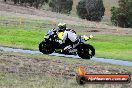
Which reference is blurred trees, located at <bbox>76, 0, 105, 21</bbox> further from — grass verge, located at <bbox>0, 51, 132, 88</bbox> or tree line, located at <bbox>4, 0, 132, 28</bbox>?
grass verge, located at <bbox>0, 51, 132, 88</bbox>

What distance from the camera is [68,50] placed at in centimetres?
2589

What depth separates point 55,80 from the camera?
16.5 m

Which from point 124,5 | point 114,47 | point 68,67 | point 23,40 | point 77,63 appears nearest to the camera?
point 68,67

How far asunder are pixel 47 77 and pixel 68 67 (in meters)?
3.00

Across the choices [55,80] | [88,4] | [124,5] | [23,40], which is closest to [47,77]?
[55,80]

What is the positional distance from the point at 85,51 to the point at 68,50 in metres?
1.00

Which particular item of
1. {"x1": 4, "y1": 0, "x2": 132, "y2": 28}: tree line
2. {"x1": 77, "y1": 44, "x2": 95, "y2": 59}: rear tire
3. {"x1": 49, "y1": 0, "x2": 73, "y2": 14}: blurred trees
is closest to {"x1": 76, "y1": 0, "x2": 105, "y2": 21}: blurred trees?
{"x1": 4, "y1": 0, "x2": 132, "y2": 28}: tree line

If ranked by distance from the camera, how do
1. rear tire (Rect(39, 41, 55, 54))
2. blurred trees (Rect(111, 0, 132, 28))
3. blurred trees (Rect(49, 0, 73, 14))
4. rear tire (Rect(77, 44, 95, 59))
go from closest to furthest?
1. rear tire (Rect(77, 44, 95, 59))
2. rear tire (Rect(39, 41, 55, 54))
3. blurred trees (Rect(111, 0, 132, 28))
4. blurred trees (Rect(49, 0, 73, 14))

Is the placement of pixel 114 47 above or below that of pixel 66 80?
below

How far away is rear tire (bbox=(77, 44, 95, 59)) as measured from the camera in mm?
25828

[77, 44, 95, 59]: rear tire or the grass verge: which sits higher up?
the grass verge

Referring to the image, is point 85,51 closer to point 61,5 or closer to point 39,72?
point 39,72

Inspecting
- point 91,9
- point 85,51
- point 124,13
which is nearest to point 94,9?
point 91,9

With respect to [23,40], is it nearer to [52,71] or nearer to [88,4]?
[52,71]
